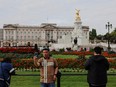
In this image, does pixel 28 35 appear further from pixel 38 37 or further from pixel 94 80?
pixel 94 80

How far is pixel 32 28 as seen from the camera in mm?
153500

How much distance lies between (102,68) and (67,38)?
7192 cm

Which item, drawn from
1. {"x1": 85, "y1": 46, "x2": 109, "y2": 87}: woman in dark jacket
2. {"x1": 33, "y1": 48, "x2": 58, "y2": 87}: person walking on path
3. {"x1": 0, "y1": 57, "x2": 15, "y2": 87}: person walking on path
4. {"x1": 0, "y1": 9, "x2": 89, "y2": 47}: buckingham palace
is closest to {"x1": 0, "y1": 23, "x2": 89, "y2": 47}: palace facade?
{"x1": 0, "y1": 9, "x2": 89, "y2": 47}: buckingham palace

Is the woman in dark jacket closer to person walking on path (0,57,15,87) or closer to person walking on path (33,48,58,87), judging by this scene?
person walking on path (33,48,58,87)

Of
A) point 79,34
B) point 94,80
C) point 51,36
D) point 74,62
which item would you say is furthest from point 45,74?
point 51,36

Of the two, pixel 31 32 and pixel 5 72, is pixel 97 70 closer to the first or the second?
pixel 5 72

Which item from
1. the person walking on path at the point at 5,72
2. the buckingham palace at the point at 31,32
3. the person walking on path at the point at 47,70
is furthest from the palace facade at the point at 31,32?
the person walking on path at the point at 5,72

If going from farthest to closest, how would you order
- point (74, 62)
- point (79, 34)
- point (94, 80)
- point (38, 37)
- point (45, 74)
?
point (38, 37)
point (79, 34)
point (74, 62)
point (45, 74)
point (94, 80)

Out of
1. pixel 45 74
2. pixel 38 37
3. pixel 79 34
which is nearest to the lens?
pixel 45 74

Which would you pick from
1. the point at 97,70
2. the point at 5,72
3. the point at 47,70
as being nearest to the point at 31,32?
the point at 47,70

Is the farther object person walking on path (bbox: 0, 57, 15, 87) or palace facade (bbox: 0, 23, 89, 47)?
palace facade (bbox: 0, 23, 89, 47)

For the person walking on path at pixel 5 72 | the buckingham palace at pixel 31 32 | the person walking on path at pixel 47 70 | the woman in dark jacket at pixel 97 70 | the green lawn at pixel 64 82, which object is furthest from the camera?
the buckingham palace at pixel 31 32

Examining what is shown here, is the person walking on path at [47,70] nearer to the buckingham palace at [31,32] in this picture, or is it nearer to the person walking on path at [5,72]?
the person walking on path at [5,72]

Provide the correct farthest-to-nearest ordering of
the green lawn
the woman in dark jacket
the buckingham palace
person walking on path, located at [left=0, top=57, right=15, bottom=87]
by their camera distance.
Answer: the buckingham palace < the green lawn < person walking on path, located at [left=0, top=57, right=15, bottom=87] < the woman in dark jacket
